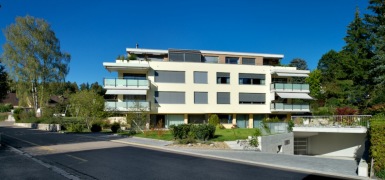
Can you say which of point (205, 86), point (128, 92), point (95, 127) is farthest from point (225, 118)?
point (95, 127)

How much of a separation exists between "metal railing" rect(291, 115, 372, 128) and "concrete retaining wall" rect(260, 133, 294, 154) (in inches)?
63.6

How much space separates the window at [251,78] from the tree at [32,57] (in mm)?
27702

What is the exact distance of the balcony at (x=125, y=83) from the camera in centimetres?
3388

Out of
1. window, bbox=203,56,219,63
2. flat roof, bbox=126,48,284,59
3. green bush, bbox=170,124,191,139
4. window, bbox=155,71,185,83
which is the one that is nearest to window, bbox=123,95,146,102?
window, bbox=155,71,185,83

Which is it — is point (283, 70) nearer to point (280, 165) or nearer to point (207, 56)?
point (207, 56)

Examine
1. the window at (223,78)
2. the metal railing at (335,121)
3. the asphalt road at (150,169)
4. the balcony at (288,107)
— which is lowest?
the asphalt road at (150,169)

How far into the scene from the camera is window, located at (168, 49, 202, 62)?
38.5m

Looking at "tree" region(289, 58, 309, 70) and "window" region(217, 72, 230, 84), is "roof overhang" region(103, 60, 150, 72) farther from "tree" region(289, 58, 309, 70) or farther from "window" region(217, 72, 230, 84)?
"tree" region(289, 58, 309, 70)

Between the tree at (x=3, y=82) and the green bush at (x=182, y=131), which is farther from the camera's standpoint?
the green bush at (x=182, y=131)

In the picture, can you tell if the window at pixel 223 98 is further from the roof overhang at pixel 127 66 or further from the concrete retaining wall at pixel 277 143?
the concrete retaining wall at pixel 277 143

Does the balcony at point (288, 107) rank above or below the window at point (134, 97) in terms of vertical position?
below

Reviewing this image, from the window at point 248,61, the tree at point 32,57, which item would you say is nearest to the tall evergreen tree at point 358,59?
the window at point 248,61

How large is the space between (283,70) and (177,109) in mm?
15804

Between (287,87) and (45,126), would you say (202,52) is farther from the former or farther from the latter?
(45,126)
